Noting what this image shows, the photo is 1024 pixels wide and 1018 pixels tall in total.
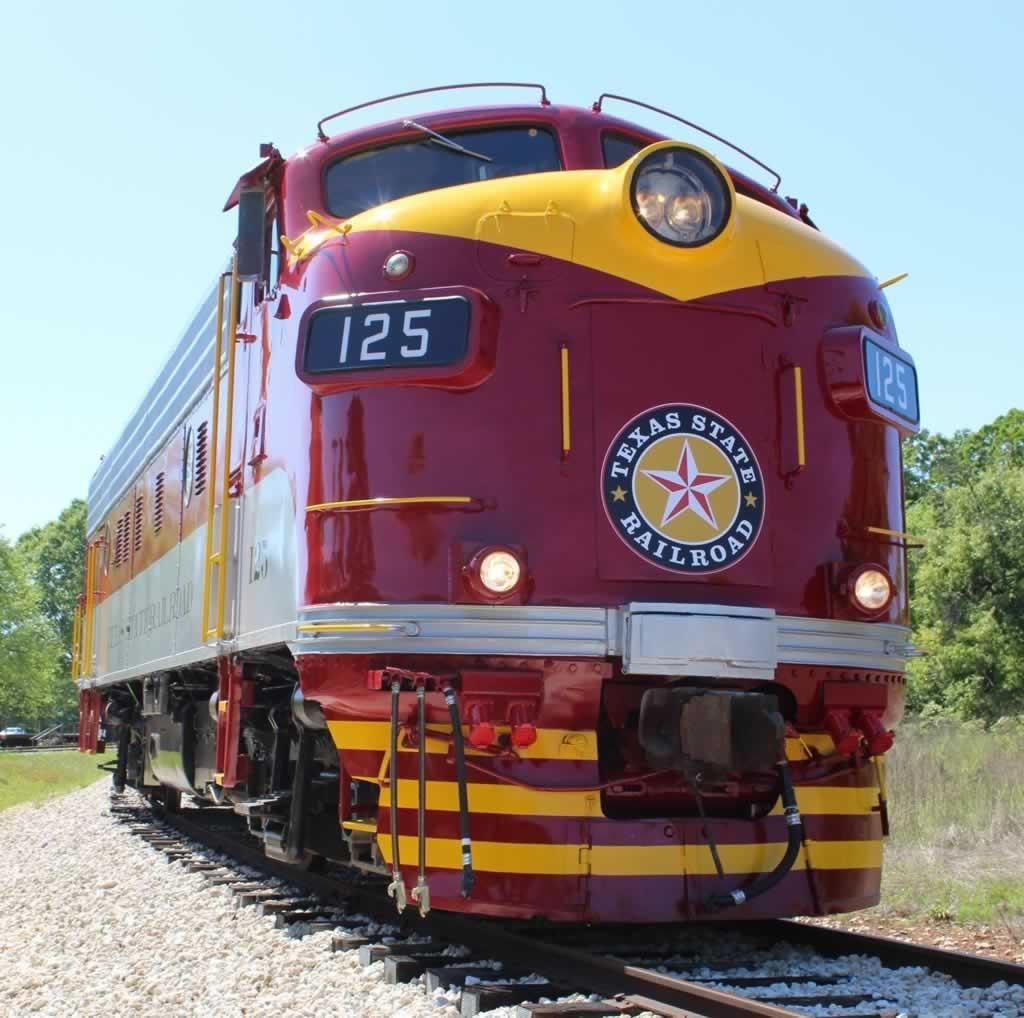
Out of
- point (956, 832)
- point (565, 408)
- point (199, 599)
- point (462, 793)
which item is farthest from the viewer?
point (956, 832)

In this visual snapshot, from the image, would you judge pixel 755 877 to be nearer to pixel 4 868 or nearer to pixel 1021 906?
pixel 1021 906

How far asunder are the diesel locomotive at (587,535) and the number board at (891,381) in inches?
0.7

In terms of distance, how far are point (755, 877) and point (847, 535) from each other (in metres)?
1.52

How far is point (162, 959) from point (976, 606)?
28407 mm

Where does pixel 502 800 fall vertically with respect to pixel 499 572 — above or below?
below

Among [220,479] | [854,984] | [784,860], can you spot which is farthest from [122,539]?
[854,984]

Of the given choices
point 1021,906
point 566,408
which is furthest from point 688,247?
point 1021,906

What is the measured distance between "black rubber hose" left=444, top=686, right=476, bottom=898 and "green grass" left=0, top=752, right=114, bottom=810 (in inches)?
642

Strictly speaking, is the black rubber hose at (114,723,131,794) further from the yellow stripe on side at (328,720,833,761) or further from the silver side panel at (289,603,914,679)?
the silver side panel at (289,603,914,679)

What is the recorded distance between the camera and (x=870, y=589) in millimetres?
5766

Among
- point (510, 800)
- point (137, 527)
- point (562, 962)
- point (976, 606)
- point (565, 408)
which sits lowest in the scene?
point (562, 962)

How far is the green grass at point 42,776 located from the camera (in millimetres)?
22219

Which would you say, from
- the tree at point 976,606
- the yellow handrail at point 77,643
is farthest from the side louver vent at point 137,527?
the tree at point 976,606

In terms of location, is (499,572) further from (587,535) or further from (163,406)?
(163,406)
